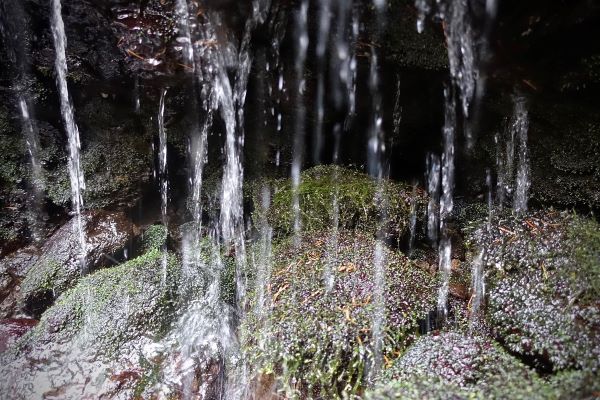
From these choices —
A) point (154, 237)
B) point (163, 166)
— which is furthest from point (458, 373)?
point (163, 166)

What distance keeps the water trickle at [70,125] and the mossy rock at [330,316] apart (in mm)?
2572

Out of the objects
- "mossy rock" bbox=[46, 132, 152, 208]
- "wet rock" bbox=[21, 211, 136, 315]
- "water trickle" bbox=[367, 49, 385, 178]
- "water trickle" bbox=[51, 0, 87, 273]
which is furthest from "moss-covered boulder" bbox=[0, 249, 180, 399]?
"water trickle" bbox=[367, 49, 385, 178]

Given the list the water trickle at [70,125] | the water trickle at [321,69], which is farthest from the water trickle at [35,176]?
the water trickle at [321,69]

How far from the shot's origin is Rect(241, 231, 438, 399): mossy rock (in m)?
2.32

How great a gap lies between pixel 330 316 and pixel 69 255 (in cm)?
321

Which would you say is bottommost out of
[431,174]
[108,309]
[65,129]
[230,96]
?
[108,309]

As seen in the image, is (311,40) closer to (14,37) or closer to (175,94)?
(175,94)

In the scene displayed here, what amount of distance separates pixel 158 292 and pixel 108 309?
16.9 inches

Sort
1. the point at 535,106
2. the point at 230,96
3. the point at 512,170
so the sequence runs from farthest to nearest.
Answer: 1. the point at 230,96
2. the point at 512,170
3. the point at 535,106

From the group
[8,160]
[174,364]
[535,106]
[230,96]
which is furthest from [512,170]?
[8,160]

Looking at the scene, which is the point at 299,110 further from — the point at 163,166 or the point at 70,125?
the point at 70,125

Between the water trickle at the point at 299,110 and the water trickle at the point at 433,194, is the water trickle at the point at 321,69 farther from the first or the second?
the water trickle at the point at 433,194

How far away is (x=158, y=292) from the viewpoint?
3.35 meters

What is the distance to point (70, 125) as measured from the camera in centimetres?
470
